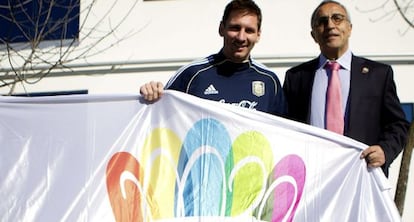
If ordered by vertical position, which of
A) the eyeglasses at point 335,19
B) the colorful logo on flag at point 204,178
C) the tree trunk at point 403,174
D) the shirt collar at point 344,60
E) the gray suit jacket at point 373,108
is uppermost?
the eyeglasses at point 335,19

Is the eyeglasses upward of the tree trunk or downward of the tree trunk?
upward

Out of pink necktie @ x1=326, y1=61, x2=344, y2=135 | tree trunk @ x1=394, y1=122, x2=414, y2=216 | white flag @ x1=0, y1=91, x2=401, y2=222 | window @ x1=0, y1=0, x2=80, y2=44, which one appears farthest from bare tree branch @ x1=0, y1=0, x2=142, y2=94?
pink necktie @ x1=326, y1=61, x2=344, y2=135

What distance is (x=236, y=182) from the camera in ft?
11.4

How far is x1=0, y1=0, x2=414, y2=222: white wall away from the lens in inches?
278

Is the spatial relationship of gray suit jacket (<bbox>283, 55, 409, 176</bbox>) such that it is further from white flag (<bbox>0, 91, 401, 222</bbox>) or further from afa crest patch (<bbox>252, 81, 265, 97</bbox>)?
afa crest patch (<bbox>252, 81, 265, 97</bbox>)

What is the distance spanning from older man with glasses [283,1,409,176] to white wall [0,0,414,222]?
3293mm

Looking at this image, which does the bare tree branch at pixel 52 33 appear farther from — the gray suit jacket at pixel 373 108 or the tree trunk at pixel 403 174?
the gray suit jacket at pixel 373 108

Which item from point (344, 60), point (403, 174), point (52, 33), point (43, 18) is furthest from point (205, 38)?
point (344, 60)

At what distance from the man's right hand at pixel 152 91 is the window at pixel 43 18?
14.4 ft

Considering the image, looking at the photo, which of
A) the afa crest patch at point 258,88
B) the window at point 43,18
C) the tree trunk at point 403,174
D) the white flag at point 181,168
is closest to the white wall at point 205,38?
the window at point 43,18

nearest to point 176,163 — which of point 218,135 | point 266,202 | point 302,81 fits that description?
point 218,135

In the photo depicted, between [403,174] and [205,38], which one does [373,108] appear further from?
[205,38]

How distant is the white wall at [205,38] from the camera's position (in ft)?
23.1

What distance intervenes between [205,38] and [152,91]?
403 cm
